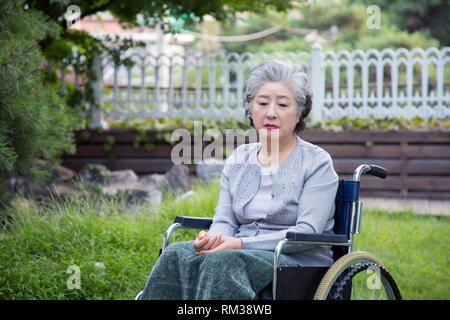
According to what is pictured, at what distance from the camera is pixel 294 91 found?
2508 millimetres

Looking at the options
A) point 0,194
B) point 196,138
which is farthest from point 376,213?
point 0,194

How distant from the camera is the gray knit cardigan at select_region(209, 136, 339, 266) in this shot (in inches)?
92.2

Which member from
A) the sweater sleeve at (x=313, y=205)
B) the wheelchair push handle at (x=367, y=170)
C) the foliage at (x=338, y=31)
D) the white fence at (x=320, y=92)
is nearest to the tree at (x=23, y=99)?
the sweater sleeve at (x=313, y=205)

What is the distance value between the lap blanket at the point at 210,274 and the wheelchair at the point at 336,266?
8cm

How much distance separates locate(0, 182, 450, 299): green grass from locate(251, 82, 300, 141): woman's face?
5.21 feet

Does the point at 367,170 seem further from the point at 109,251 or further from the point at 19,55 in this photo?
the point at 19,55

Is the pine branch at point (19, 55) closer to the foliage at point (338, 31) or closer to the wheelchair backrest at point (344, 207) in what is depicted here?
the wheelchair backrest at point (344, 207)

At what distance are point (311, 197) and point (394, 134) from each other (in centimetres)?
526

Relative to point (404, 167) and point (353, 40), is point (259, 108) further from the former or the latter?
point (353, 40)

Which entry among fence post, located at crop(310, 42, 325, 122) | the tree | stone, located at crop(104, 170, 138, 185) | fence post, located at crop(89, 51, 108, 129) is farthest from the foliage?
the tree

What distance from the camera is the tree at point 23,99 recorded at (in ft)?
12.9

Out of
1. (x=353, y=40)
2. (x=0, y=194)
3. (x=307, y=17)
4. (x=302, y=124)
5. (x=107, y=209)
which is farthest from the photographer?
(x=307, y=17)

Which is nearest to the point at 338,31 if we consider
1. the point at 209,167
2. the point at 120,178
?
the point at 209,167

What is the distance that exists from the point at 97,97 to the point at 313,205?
586 centimetres
